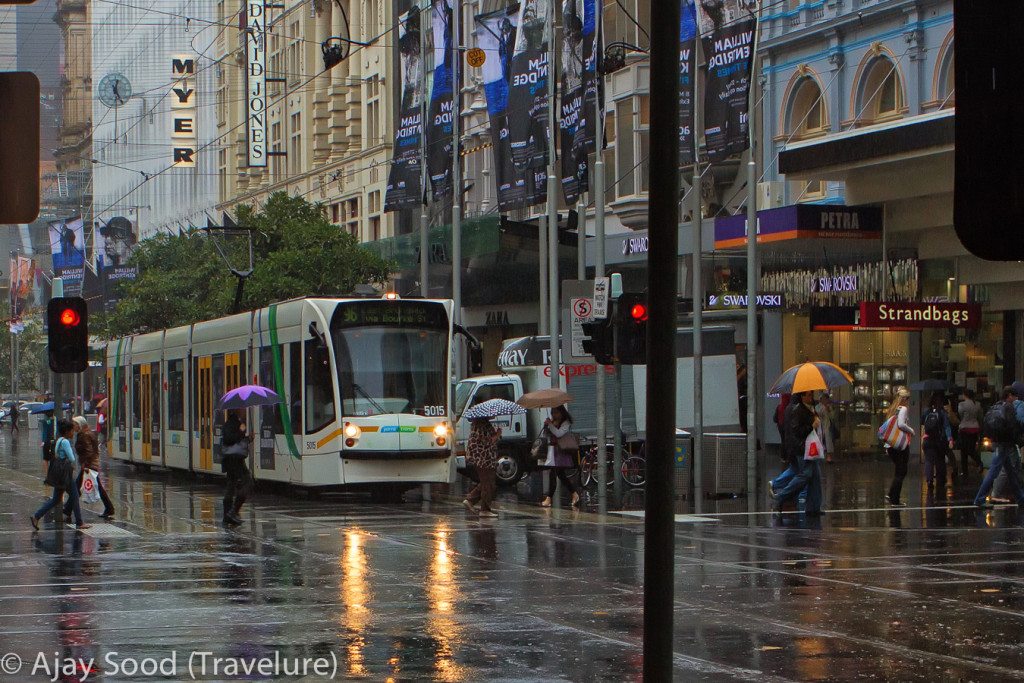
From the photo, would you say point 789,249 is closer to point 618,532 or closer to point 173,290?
point 618,532

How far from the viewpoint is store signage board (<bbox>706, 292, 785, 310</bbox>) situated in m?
35.4

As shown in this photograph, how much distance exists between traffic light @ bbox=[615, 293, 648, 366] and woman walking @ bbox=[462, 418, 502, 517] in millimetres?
2405

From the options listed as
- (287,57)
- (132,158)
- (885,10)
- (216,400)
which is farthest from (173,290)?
(132,158)

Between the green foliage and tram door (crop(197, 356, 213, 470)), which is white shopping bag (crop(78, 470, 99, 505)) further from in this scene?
the green foliage

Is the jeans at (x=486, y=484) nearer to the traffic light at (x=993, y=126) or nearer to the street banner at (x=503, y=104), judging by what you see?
the street banner at (x=503, y=104)

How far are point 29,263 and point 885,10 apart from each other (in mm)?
75089

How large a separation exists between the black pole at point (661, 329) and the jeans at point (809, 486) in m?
17.5

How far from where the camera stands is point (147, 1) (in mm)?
92188

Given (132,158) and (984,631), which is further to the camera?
(132,158)

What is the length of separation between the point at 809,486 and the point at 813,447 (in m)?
0.67

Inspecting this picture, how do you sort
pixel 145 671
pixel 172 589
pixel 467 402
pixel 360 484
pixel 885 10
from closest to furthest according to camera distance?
pixel 145 671
pixel 172 589
pixel 360 484
pixel 467 402
pixel 885 10

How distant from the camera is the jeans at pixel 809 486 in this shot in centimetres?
2270

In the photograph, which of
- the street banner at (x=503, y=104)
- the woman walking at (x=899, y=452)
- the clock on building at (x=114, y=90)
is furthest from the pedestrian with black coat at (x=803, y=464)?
the clock on building at (x=114, y=90)

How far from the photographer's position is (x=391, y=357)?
26047mm
